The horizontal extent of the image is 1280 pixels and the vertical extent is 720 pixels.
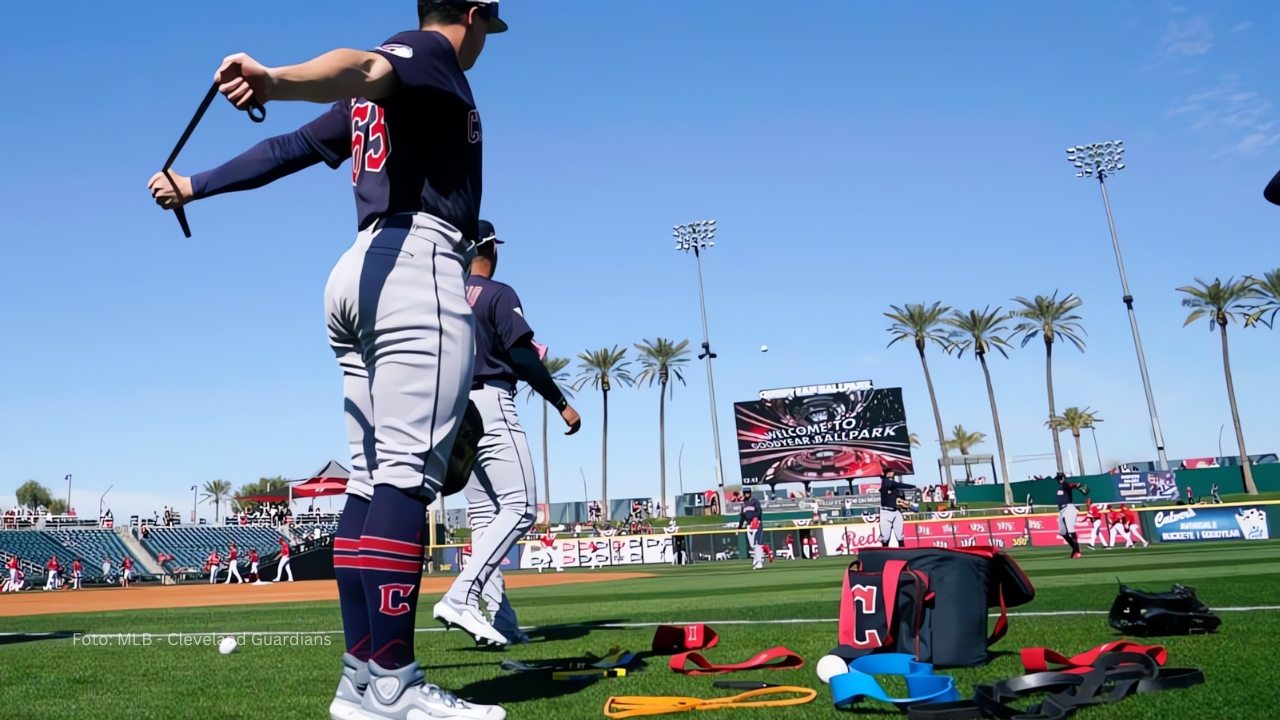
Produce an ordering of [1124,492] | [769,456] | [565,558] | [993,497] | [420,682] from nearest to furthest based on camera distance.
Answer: [420,682], [565,558], [1124,492], [769,456], [993,497]

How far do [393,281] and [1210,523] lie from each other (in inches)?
1261

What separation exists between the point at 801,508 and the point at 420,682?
6332cm

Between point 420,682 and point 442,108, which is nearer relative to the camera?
point 420,682

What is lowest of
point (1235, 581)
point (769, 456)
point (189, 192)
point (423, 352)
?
point (1235, 581)

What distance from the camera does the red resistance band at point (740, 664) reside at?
3.89m

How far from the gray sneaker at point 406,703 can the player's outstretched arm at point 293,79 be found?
63.1 inches

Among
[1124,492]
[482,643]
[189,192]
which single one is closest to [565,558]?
[482,643]

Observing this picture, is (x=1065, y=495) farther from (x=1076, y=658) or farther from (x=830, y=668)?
(x=830, y=668)

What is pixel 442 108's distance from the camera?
3.06 meters

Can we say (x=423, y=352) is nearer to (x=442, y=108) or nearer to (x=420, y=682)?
(x=442, y=108)

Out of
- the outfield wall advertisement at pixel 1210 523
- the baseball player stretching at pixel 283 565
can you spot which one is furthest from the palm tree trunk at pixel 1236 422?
the baseball player stretching at pixel 283 565

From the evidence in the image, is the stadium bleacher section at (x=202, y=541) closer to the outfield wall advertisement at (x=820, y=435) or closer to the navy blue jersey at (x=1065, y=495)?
the outfield wall advertisement at (x=820, y=435)

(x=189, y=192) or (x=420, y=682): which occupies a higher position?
(x=189, y=192)

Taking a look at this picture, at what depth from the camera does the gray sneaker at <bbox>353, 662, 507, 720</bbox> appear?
273 centimetres
